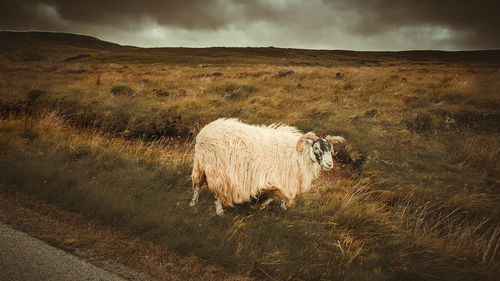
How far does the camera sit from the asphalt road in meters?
2.55

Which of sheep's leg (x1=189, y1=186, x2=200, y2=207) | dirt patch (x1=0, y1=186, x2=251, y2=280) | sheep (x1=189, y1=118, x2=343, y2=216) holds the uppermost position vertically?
sheep (x1=189, y1=118, x2=343, y2=216)

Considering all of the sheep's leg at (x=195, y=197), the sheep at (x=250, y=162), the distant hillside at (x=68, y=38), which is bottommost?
the sheep's leg at (x=195, y=197)

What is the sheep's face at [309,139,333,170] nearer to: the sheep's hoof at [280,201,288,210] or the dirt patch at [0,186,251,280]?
the sheep's hoof at [280,201,288,210]

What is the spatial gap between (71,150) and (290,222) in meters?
5.30

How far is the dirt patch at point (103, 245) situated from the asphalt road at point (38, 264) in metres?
0.12

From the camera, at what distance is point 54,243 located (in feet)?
10.3

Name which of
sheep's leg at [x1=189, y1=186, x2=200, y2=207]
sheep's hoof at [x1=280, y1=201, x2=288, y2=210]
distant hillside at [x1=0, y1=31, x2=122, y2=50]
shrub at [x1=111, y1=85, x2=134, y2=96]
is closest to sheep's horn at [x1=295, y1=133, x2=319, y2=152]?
sheep's hoof at [x1=280, y1=201, x2=288, y2=210]

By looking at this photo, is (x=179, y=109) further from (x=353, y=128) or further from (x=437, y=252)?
(x=437, y=252)

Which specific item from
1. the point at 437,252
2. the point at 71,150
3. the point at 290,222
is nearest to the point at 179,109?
the point at 71,150

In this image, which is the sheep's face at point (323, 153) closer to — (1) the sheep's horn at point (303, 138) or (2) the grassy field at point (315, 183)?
(1) the sheep's horn at point (303, 138)

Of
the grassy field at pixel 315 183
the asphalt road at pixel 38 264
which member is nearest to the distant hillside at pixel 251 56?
the grassy field at pixel 315 183

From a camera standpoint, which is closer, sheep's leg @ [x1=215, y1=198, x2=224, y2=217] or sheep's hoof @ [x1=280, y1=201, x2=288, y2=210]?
A: sheep's leg @ [x1=215, y1=198, x2=224, y2=217]

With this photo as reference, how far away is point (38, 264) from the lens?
2.71 meters

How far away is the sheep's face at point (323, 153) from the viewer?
393 centimetres
